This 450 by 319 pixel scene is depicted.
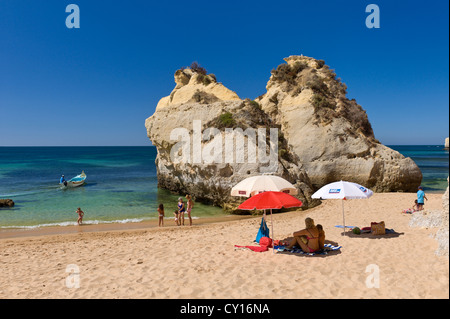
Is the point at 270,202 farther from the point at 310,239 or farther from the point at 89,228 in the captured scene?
the point at 89,228

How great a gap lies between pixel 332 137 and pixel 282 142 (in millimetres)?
4679

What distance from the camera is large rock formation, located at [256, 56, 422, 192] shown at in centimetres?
2034

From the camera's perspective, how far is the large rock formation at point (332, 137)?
20344 mm

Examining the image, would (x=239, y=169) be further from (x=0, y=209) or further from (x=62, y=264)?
(x=0, y=209)

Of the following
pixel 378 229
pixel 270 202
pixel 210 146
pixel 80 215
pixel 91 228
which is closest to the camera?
pixel 270 202

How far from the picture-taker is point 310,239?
7.64 m

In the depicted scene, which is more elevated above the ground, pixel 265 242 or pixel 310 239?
pixel 310 239

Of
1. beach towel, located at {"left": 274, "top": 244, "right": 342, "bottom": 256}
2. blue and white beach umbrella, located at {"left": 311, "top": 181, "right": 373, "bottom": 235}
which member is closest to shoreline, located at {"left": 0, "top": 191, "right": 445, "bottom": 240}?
beach towel, located at {"left": 274, "top": 244, "right": 342, "bottom": 256}

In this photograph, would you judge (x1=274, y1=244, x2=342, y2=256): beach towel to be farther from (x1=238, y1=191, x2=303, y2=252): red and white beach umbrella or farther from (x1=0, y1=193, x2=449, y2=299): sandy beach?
(x1=238, y1=191, x2=303, y2=252): red and white beach umbrella

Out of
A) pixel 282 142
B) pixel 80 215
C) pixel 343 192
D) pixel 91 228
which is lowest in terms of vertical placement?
pixel 91 228

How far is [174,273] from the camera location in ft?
21.5

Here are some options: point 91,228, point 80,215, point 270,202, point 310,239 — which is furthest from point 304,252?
point 80,215

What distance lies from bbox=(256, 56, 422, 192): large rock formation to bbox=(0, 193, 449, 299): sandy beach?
32.7 feet
